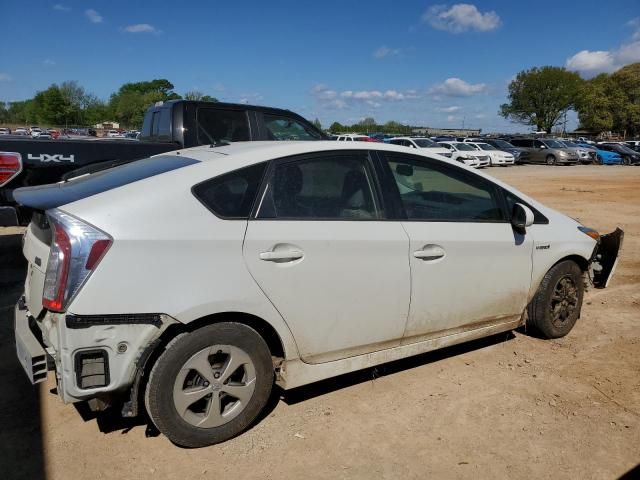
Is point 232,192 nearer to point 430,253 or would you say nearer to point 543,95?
point 430,253

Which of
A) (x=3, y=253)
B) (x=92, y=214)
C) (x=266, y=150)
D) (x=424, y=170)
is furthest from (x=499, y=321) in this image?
(x=3, y=253)

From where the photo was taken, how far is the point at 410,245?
3.38m

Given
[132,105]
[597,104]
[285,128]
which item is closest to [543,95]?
[597,104]

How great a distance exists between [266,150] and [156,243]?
0.91m

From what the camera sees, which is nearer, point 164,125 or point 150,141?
point 150,141

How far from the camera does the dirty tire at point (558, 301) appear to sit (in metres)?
4.28

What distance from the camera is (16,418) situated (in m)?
3.21

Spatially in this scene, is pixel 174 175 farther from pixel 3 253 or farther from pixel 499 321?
pixel 3 253

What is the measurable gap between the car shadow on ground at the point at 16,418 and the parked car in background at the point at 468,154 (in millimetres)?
26981

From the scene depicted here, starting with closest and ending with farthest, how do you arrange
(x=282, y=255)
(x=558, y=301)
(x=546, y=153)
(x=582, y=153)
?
(x=282, y=255)
(x=558, y=301)
(x=546, y=153)
(x=582, y=153)

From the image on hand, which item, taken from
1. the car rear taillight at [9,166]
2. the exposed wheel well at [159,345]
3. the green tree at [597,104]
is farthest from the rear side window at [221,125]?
the green tree at [597,104]

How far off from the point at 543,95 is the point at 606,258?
301 ft

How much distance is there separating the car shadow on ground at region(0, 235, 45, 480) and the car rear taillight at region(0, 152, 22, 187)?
1216 millimetres

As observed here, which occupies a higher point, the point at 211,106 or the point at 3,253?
the point at 211,106
